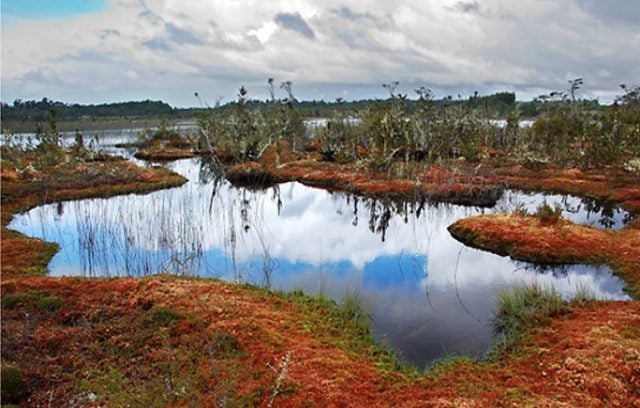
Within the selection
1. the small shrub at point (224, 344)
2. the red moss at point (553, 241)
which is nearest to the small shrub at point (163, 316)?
the small shrub at point (224, 344)

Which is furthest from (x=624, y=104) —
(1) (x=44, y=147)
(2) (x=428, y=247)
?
(1) (x=44, y=147)

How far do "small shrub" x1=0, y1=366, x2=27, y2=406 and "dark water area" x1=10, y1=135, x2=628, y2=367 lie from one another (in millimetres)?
5357

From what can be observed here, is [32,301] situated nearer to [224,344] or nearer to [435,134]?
[224,344]

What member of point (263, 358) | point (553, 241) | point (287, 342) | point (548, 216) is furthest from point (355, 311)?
point (548, 216)

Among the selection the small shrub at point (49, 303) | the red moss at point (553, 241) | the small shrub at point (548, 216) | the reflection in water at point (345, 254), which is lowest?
the reflection in water at point (345, 254)

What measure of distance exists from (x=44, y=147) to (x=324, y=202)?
21.9 meters

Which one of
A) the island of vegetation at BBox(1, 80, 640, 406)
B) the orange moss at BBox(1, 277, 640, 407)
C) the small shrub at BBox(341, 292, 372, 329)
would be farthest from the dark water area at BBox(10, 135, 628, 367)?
the orange moss at BBox(1, 277, 640, 407)

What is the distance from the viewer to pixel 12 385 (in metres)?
7.48

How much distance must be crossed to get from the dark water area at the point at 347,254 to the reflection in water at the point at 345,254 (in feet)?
0.12

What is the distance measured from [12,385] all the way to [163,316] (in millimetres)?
3035

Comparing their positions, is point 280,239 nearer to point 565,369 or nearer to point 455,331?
point 455,331

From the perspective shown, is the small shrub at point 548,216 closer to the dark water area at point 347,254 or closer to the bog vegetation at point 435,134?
the dark water area at point 347,254

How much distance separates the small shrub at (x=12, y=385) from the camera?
735 cm

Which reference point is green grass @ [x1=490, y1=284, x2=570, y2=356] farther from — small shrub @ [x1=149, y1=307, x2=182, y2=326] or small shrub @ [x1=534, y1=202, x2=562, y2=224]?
small shrub @ [x1=149, y1=307, x2=182, y2=326]
